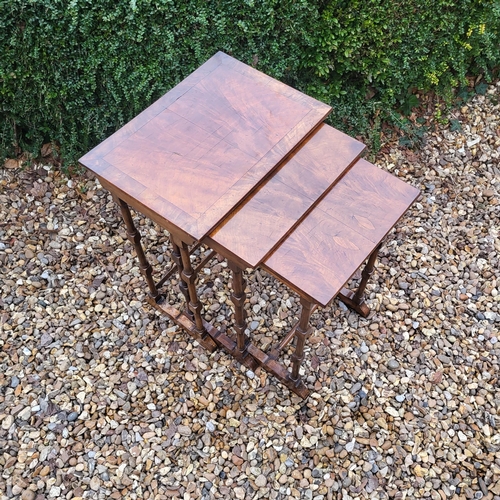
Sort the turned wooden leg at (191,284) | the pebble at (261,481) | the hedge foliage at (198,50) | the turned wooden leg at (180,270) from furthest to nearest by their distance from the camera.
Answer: the hedge foliage at (198,50) < the turned wooden leg at (180,270) < the pebble at (261,481) < the turned wooden leg at (191,284)

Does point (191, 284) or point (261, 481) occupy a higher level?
point (191, 284)

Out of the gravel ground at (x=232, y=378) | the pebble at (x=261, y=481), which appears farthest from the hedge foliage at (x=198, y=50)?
the pebble at (x=261, y=481)

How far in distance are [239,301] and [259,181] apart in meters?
0.68

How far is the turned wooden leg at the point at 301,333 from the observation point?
2.31m

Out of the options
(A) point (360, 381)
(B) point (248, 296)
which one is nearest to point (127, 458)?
(B) point (248, 296)

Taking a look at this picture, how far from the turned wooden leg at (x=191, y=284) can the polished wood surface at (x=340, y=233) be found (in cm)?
50

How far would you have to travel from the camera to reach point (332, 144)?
2.41m

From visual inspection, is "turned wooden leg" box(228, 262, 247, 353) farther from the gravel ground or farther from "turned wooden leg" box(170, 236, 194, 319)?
"turned wooden leg" box(170, 236, 194, 319)

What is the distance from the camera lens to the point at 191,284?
2652mm

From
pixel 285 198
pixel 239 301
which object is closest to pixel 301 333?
pixel 239 301

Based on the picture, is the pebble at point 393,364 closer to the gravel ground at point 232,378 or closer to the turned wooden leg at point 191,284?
the gravel ground at point 232,378

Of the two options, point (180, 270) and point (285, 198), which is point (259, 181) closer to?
point (285, 198)

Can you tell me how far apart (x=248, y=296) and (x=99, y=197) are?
146cm

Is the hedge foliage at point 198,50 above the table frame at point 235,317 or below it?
above
